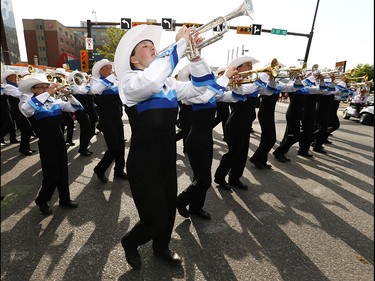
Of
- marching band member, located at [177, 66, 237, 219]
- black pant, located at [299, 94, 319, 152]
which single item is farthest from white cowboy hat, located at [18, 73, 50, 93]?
black pant, located at [299, 94, 319, 152]

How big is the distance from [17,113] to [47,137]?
15.4 feet

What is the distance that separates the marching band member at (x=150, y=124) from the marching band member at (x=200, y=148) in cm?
74

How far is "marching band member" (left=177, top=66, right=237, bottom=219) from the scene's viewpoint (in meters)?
3.07

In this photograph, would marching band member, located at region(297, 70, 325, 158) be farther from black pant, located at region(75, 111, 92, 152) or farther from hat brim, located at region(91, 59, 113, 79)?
black pant, located at region(75, 111, 92, 152)

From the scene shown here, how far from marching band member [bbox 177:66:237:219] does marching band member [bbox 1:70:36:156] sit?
5.01 m

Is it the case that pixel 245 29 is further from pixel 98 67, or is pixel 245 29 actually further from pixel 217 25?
pixel 217 25

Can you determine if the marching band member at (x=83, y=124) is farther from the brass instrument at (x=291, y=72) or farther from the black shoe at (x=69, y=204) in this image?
the brass instrument at (x=291, y=72)

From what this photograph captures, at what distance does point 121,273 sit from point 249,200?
235cm

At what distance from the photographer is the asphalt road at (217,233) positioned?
242 cm

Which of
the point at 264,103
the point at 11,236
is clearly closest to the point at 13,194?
the point at 11,236

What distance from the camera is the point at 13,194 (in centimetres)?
402

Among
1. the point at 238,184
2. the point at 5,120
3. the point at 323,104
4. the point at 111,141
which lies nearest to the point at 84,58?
the point at 5,120

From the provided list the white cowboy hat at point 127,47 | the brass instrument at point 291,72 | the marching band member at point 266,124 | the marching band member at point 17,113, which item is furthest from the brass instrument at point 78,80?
the brass instrument at point 291,72

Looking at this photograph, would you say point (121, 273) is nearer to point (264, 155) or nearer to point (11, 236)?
point (11, 236)
